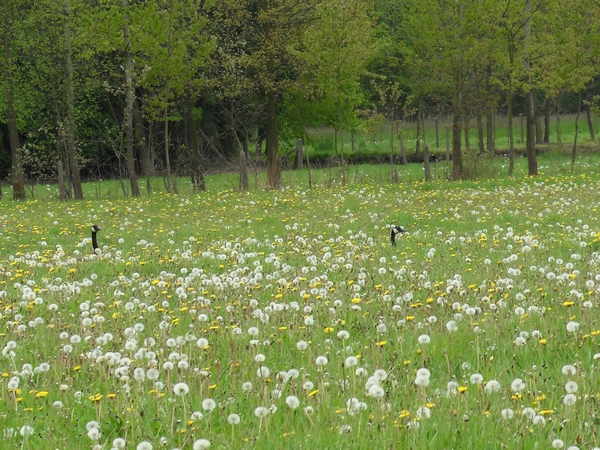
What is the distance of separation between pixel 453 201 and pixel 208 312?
12417mm

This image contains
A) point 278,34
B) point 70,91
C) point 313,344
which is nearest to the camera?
point 313,344

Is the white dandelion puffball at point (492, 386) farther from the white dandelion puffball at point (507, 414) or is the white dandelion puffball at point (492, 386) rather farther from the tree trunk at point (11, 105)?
the tree trunk at point (11, 105)

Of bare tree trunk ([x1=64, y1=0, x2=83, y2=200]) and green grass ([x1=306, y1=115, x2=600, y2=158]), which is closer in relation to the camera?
bare tree trunk ([x1=64, y1=0, x2=83, y2=200])

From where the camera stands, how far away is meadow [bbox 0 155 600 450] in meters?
4.05

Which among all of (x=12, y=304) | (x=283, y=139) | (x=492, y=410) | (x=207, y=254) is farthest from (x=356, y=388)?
(x=283, y=139)

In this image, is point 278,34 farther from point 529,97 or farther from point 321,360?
point 321,360

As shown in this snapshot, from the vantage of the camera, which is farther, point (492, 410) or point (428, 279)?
point (428, 279)

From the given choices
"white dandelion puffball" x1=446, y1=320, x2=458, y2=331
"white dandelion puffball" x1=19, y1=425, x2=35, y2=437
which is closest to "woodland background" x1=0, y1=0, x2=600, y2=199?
"white dandelion puffball" x1=446, y1=320, x2=458, y2=331

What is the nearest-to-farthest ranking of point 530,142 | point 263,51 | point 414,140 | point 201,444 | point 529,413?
point 201,444 → point 529,413 → point 530,142 → point 263,51 → point 414,140

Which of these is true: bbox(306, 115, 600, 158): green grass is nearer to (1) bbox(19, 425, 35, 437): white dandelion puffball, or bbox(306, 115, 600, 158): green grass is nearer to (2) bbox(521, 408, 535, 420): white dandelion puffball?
(2) bbox(521, 408, 535, 420): white dandelion puffball

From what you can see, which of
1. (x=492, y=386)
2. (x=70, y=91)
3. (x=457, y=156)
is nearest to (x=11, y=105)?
(x=70, y=91)

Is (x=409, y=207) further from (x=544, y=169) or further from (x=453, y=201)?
(x=544, y=169)

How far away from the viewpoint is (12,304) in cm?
787

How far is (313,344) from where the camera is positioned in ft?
19.9
